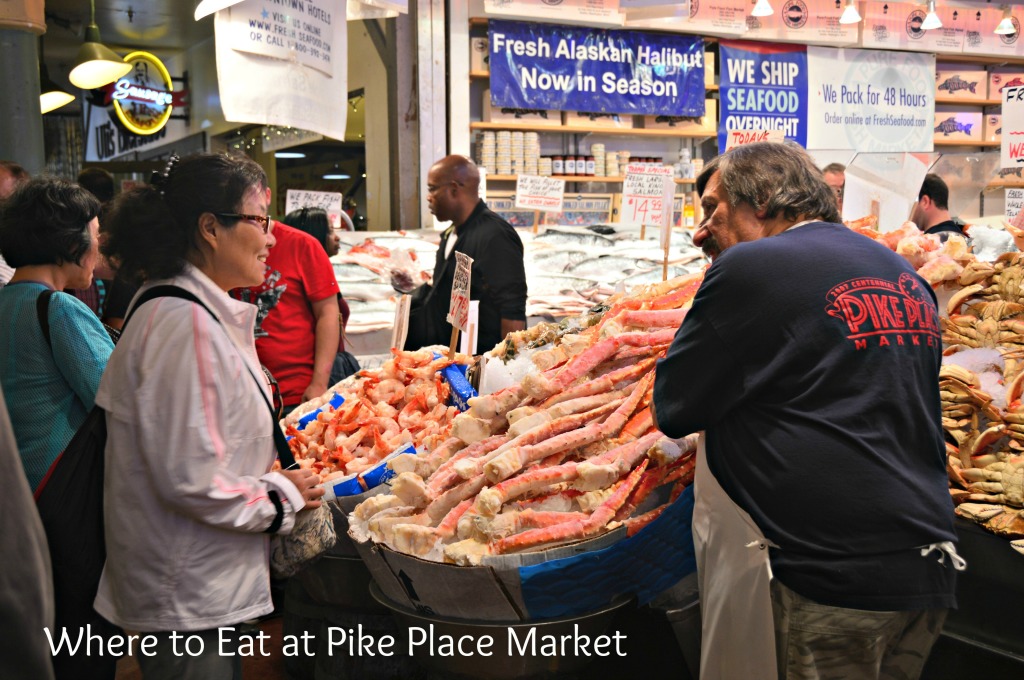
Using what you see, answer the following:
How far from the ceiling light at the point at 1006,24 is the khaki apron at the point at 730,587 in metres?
10.1

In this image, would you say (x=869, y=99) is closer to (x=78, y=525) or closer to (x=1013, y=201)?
(x=1013, y=201)

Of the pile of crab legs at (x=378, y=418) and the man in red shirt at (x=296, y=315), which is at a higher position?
the man in red shirt at (x=296, y=315)

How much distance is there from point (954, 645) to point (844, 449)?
911mm

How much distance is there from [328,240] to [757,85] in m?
6.47

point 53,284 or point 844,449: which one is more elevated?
point 53,284

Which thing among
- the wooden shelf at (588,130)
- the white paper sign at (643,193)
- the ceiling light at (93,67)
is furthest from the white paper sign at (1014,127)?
the ceiling light at (93,67)

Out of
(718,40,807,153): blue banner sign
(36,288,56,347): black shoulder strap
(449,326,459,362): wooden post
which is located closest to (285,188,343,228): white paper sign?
(449,326,459,362): wooden post

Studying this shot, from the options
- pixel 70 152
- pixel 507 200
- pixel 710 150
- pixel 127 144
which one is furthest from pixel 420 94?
pixel 70 152

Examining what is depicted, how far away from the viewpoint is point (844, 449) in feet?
5.38

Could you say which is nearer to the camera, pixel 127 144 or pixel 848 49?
pixel 848 49

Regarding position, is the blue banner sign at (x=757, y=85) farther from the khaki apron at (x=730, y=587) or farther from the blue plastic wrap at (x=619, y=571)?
the khaki apron at (x=730, y=587)

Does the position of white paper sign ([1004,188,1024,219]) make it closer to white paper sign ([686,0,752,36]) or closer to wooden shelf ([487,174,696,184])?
wooden shelf ([487,174,696,184])

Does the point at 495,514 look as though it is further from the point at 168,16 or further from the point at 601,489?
the point at 168,16

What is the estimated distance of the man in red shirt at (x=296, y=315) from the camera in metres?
3.65
